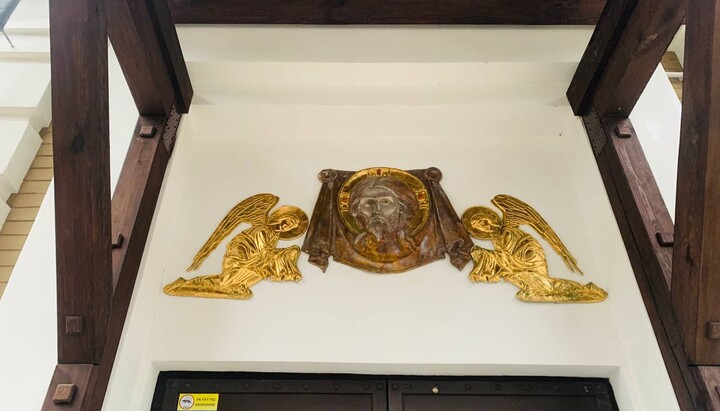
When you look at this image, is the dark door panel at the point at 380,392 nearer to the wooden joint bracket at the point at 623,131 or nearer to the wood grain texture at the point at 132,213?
the wood grain texture at the point at 132,213

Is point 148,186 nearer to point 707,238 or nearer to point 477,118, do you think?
point 477,118

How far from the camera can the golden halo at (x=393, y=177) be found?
7.62ft

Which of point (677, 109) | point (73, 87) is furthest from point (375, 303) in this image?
point (677, 109)

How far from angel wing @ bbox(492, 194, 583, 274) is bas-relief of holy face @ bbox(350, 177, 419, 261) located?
37 cm

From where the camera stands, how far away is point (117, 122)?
7.93 ft

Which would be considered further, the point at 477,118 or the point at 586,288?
the point at 477,118

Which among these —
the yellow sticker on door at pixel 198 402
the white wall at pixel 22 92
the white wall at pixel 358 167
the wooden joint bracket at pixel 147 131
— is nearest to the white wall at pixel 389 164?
the white wall at pixel 358 167

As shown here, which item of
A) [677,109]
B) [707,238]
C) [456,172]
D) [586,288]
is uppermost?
[677,109]

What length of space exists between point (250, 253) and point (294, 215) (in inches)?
9.7

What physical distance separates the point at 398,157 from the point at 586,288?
96 cm

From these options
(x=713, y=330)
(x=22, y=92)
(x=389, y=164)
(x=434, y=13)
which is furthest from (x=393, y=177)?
(x=22, y=92)

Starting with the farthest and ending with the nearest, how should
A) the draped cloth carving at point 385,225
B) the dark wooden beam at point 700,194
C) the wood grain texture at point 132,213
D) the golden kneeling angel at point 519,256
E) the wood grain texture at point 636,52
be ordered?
the draped cloth carving at point 385,225, the golden kneeling angel at point 519,256, the wood grain texture at point 636,52, the wood grain texture at point 132,213, the dark wooden beam at point 700,194

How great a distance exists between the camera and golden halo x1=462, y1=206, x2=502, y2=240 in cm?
231

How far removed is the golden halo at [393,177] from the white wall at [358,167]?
0.29ft
